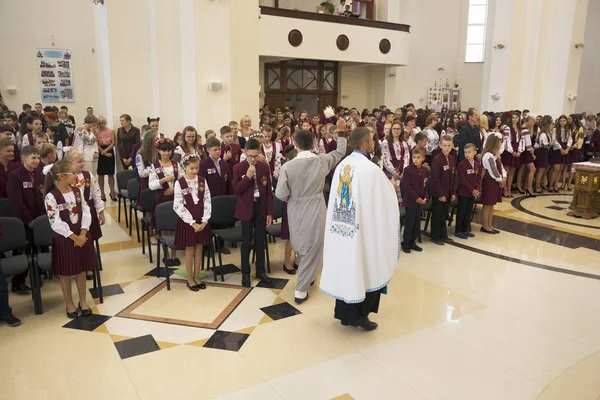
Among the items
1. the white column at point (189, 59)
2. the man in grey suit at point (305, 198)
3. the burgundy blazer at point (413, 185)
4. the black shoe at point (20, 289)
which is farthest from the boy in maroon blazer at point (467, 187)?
the black shoe at point (20, 289)

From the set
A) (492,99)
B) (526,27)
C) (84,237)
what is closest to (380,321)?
(84,237)

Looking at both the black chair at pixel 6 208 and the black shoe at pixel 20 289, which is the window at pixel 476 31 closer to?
the black chair at pixel 6 208

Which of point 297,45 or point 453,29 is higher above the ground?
point 453,29

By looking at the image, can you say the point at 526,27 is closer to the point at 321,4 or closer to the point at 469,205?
the point at 321,4

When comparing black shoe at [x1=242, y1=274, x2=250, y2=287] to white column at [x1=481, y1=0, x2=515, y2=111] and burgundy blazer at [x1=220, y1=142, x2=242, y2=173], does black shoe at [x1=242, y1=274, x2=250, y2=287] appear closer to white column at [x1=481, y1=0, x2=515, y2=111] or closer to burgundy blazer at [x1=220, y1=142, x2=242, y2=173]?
burgundy blazer at [x1=220, y1=142, x2=242, y2=173]

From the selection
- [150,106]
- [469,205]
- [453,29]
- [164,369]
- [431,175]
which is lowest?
[164,369]

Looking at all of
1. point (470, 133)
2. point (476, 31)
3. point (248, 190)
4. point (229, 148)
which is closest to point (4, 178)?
point (248, 190)

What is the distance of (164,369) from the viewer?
3.76 metres

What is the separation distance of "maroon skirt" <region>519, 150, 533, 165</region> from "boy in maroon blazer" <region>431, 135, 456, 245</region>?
4.65 meters

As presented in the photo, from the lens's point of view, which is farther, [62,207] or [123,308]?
[123,308]

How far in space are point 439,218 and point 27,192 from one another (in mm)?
5530

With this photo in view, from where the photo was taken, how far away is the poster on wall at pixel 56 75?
13586 millimetres

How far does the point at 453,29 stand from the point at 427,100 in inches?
141

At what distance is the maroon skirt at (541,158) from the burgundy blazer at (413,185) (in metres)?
5.88
